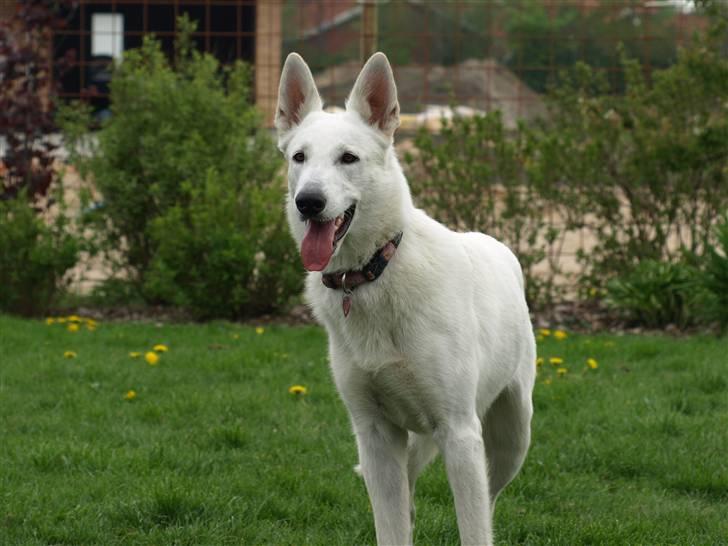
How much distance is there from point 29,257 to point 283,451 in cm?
423

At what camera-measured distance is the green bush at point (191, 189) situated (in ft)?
28.5

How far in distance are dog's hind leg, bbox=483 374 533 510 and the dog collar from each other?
0.81 meters

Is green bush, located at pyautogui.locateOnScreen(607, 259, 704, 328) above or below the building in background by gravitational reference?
below

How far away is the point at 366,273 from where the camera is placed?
3775 millimetres

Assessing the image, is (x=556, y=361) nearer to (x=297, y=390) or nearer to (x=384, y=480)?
(x=297, y=390)

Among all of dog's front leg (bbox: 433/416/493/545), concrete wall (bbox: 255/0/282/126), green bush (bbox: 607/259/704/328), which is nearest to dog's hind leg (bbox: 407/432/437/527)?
dog's front leg (bbox: 433/416/493/545)

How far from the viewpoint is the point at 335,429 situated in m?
5.67

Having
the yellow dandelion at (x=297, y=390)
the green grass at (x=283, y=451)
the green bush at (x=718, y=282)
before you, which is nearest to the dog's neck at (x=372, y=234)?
the green grass at (x=283, y=451)

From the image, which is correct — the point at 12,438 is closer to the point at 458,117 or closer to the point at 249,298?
the point at 249,298

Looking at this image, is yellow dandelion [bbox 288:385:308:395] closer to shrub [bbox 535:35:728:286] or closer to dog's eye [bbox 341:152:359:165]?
dog's eye [bbox 341:152:359:165]

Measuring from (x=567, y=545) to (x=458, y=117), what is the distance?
551cm

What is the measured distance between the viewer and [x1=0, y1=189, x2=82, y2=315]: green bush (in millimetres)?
8820

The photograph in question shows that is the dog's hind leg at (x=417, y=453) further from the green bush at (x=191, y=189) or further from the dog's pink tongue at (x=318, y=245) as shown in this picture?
the green bush at (x=191, y=189)

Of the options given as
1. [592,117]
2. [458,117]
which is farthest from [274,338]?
[592,117]
